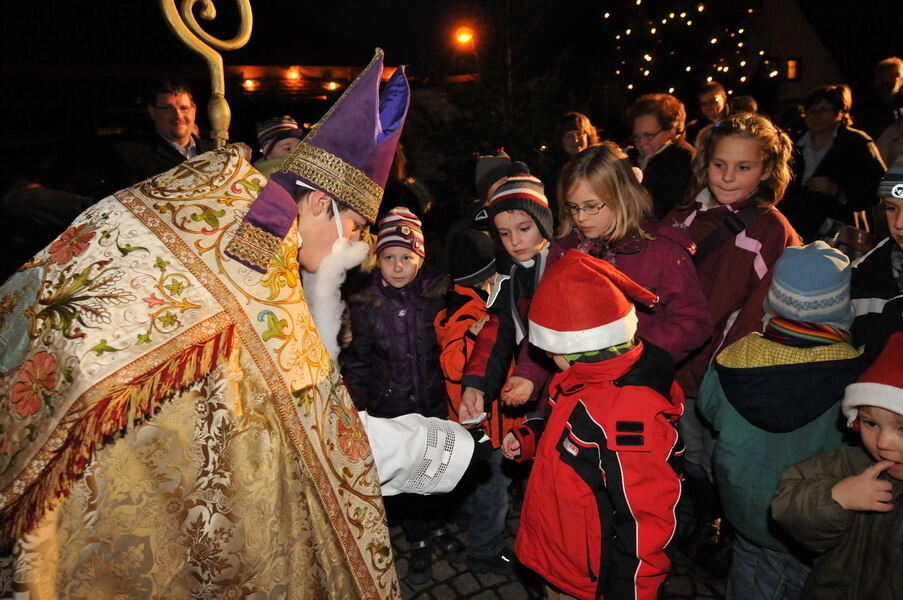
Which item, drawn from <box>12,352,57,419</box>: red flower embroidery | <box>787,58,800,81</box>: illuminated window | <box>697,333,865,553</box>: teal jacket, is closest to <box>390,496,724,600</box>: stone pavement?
<box>697,333,865,553</box>: teal jacket

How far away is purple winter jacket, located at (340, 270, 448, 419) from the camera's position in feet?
11.4

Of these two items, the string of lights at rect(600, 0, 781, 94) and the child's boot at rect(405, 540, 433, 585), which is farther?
the string of lights at rect(600, 0, 781, 94)

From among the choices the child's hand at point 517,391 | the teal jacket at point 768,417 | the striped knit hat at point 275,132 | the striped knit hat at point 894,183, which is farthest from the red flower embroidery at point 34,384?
the striped knit hat at point 275,132

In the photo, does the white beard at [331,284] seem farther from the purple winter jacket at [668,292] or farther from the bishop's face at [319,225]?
the purple winter jacket at [668,292]

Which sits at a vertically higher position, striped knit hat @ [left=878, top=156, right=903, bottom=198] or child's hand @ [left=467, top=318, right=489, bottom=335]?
striped knit hat @ [left=878, top=156, right=903, bottom=198]

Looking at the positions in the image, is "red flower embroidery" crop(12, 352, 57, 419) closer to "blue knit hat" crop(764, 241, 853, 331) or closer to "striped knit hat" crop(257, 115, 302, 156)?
"blue knit hat" crop(764, 241, 853, 331)

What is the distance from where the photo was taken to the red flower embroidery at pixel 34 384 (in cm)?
130

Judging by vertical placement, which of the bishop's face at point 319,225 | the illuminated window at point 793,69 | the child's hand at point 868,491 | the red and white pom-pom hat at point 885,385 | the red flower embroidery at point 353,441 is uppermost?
the illuminated window at point 793,69

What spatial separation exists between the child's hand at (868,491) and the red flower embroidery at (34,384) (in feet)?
7.61

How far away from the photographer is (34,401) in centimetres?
130

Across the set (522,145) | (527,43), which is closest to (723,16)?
(527,43)

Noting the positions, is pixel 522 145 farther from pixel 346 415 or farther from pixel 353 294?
pixel 346 415

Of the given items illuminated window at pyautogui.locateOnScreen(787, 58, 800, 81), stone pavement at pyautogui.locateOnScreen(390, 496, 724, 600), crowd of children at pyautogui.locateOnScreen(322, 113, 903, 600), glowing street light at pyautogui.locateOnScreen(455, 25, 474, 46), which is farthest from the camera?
illuminated window at pyautogui.locateOnScreen(787, 58, 800, 81)

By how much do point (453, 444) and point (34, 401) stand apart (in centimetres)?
128
